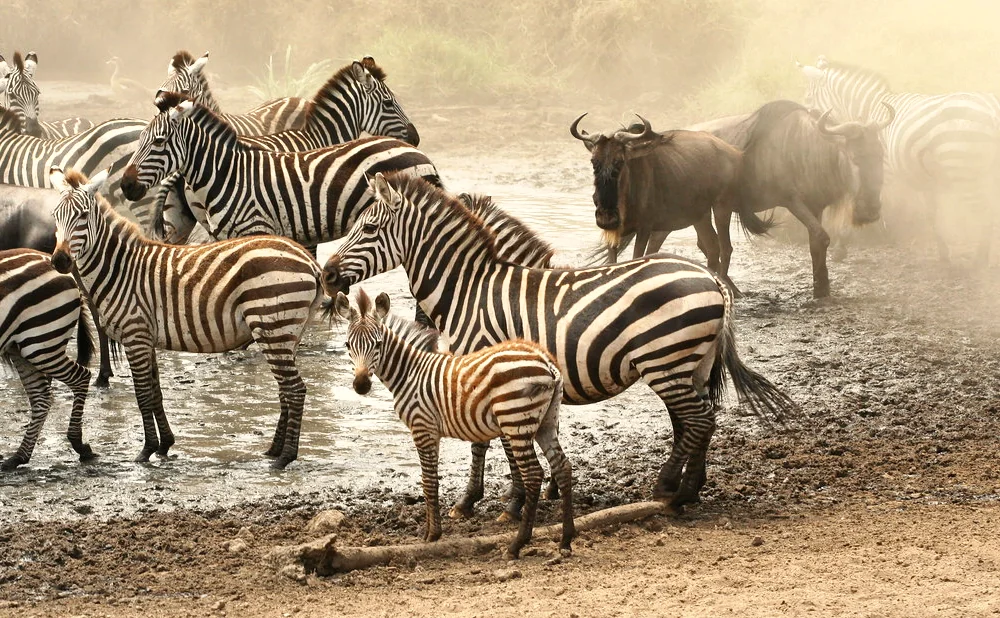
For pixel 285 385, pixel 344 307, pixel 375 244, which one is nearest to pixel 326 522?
pixel 344 307

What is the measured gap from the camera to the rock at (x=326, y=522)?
22.9 ft

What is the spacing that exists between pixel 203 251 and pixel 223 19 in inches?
781

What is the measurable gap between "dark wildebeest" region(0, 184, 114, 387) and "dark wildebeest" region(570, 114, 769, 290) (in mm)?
4643

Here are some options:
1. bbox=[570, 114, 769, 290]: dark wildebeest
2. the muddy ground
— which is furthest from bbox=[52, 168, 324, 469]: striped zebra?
bbox=[570, 114, 769, 290]: dark wildebeest

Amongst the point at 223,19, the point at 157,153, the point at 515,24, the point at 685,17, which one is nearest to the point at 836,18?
the point at 685,17

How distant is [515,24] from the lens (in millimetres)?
25219

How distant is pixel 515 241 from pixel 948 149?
24.3 ft

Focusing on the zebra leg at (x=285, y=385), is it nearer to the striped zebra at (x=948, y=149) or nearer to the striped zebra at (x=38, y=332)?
the striped zebra at (x=38, y=332)

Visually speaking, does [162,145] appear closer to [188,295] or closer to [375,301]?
[188,295]

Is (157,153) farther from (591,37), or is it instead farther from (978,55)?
(591,37)

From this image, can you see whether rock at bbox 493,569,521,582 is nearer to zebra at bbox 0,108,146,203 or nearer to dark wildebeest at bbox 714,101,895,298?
dark wildebeest at bbox 714,101,895,298

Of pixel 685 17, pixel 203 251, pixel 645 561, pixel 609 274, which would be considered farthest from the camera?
pixel 685 17

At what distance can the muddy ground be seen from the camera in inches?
227

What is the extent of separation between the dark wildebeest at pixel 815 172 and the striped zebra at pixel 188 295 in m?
5.62
